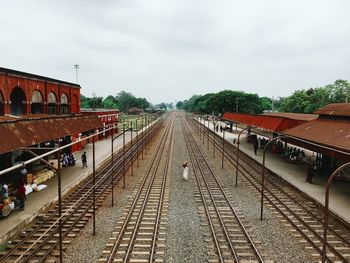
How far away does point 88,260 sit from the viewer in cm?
1152

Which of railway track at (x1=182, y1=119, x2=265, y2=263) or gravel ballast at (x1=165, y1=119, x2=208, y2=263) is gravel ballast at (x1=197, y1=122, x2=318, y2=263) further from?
gravel ballast at (x1=165, y1=119, x2=208, y2=263)

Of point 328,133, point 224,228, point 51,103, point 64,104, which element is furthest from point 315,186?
point 64,104

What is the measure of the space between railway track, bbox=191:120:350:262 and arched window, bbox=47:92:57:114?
21493mm

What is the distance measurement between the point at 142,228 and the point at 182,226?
191cm

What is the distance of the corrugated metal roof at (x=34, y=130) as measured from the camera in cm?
1536

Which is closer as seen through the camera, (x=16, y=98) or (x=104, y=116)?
(x=16, y=98)

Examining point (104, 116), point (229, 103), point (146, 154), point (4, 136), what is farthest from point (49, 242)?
point (229, 103)

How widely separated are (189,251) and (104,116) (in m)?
41.6

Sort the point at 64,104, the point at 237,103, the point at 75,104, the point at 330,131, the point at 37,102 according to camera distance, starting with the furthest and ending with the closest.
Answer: the point at 237,103 < the point at 75,104 < the point at 64,104 < the point at 37,102 < the point at 330,131

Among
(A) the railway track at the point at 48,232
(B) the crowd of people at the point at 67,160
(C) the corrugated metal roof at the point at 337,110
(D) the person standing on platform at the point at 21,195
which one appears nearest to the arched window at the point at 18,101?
(B) the crowd of people at the point at 67,160

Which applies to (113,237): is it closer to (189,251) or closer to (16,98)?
(189,251)

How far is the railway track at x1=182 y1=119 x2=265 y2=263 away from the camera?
39.0 ft

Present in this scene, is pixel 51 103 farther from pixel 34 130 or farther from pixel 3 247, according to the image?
pixel 3 247

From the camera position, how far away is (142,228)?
1447 centimetres
